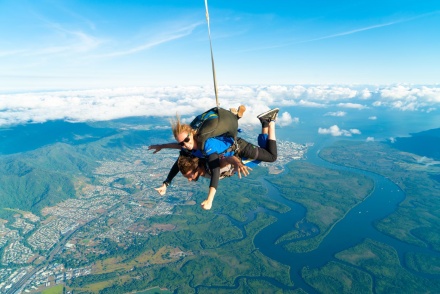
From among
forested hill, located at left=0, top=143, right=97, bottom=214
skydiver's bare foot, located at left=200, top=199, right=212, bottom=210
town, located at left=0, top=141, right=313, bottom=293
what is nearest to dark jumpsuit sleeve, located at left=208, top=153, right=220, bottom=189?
skydiver's bare foot, located at left=200, top=199, right=212, bottom=210

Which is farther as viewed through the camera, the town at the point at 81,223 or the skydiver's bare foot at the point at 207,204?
the town at the point at 81,223

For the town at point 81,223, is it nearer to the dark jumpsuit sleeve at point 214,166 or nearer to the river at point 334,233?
the river at point 334,233

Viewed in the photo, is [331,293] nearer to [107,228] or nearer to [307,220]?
[307,220]

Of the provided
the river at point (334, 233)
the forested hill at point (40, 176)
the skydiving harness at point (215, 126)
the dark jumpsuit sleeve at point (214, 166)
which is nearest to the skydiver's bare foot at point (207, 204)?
the dark jumpsuit sleeve at point (214, 166)

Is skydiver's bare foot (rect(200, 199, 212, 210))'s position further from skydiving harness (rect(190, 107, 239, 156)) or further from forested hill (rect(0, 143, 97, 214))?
forested hill (rect(0, 143, 97, 214))

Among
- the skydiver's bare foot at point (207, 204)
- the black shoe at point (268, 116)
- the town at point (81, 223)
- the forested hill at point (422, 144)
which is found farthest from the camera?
the forested hill at point (422, 144)

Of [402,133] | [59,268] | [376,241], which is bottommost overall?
[402,133]

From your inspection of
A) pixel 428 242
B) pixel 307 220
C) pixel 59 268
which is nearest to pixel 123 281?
pixel 59 268

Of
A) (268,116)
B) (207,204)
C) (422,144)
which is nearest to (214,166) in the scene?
(207,204)
